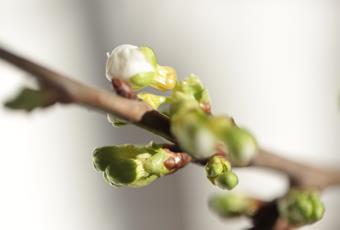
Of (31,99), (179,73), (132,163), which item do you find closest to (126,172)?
(132,163)

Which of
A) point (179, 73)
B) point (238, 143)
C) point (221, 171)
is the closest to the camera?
point (238, 143)

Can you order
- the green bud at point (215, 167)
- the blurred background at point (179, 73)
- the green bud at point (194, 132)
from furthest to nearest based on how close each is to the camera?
the blurred background at point (179, 73), the green bud at point (215, 167), the green bud at point (194, 132)

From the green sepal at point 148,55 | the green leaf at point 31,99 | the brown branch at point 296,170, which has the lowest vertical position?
the brown branch at point 296,170

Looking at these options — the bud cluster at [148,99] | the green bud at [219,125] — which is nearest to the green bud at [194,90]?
the bud cluster at [148,99]

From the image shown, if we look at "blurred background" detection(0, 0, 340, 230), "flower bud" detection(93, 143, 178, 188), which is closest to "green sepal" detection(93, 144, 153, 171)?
"flower bud" detection(93, 143, 178, 188)

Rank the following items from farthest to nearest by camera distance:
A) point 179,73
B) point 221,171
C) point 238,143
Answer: point 179,73 → point 221,171 → point 238,143

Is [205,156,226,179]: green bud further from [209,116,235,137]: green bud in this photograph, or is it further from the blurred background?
the blurred background

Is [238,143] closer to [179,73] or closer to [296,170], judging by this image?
[296,170]

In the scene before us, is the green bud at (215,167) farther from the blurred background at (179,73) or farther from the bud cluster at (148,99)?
the blurred background at (179,73)
